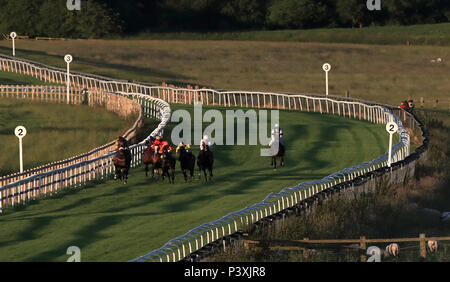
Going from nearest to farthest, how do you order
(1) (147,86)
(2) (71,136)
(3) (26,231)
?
(3) (26,231) → (2) (71,136) → (1) (147,86)

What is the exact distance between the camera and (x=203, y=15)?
117m

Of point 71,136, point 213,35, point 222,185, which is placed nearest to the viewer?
point 222,185

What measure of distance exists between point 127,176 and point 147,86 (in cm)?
2815

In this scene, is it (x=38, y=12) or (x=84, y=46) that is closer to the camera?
(x=84, y=46)

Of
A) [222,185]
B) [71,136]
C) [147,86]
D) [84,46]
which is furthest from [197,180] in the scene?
[84,46]

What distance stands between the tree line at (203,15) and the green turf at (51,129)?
51910mm

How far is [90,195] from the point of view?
31.6 metres

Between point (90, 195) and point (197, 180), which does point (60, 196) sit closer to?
point (90, 195)

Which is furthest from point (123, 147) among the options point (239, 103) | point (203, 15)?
point (203, 15)

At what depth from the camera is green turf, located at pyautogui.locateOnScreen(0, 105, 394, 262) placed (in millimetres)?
24881

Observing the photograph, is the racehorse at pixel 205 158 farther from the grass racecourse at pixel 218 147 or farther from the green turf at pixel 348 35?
the green turf at pixel 348 35

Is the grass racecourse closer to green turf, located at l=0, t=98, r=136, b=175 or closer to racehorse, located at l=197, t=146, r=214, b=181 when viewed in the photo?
racehorse, located at l=197, t=146, r=214, b=181

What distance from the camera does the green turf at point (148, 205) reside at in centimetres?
2488

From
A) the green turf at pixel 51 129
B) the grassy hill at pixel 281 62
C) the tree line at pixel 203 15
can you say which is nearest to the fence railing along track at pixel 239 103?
the green turf at pixel 51 129
